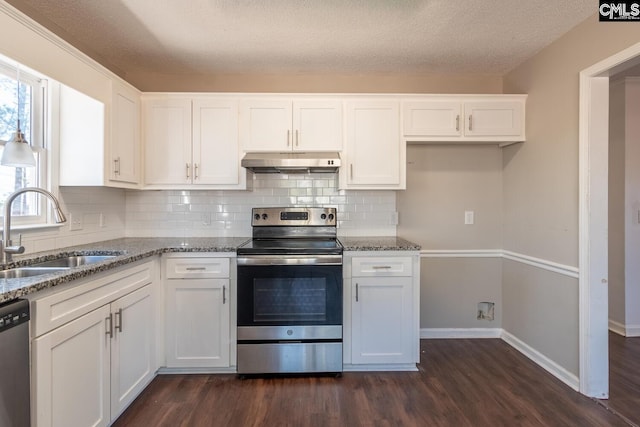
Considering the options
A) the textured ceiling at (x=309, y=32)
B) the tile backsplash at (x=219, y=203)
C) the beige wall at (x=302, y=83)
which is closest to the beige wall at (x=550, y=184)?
the textured ceiling at (x=309, y=32)

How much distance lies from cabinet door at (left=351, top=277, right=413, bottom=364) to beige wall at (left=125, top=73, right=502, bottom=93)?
5.74 feet

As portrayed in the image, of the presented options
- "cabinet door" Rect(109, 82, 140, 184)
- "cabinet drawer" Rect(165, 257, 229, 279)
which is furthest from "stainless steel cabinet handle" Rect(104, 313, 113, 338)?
"cabinet door" Rect(109, 82, 140, 184)

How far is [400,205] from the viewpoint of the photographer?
10.1 ft

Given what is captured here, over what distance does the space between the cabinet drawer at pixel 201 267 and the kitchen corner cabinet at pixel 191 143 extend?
67 centimetres

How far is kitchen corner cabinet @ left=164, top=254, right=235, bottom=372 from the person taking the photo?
2373 millimetres

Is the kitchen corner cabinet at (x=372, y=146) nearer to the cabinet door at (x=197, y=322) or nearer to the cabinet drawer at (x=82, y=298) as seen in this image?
the cabinet door at (x=197, y=322)

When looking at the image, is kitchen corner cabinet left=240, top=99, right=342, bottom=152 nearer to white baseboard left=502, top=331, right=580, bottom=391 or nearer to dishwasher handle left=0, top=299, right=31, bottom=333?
dishwasher handle left=0, top=299, right=31, bottom=333

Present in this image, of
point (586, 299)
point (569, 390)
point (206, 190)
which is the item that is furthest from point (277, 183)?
point (569, 390)

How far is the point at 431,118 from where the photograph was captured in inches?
108

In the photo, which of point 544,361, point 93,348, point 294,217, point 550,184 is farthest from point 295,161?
point 544,361

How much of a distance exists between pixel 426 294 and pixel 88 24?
3357 millimetres

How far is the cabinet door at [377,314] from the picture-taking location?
2.43 metres

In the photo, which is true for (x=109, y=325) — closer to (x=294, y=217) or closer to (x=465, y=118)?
(x=294, y=217)

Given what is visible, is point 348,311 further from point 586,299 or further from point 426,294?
point 586,299
